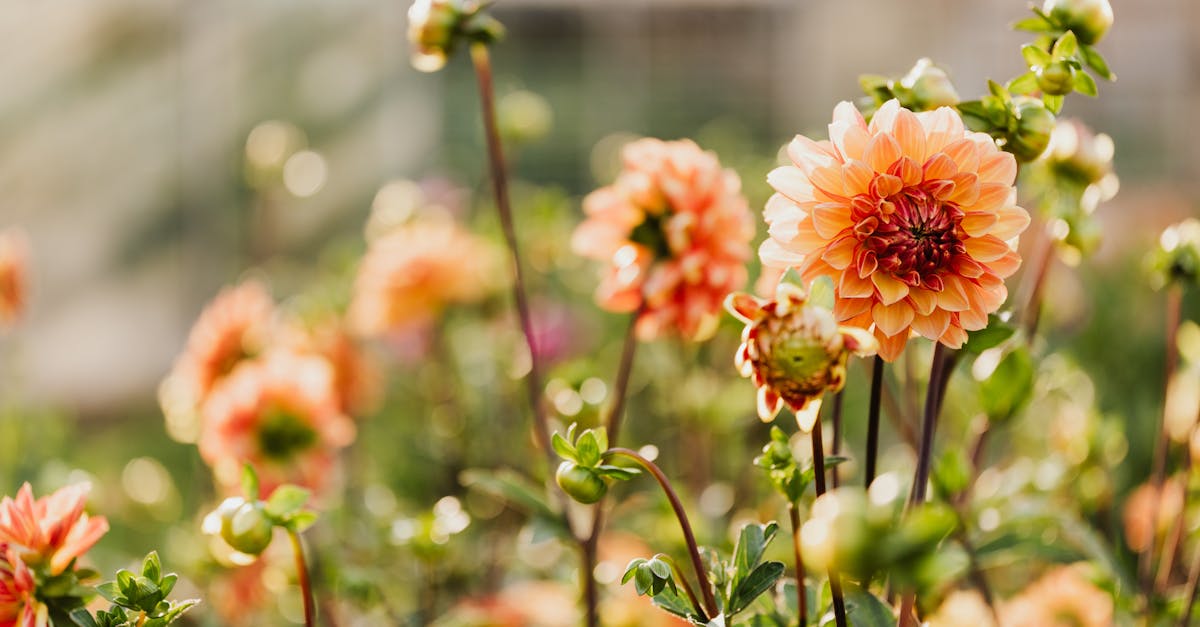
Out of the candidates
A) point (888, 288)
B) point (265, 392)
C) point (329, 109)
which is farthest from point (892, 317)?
point (329, 109)

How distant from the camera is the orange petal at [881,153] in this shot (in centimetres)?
42

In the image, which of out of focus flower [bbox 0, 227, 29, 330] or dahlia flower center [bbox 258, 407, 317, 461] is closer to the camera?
dahlia flower center [bbox 258, 407, 317, 461]

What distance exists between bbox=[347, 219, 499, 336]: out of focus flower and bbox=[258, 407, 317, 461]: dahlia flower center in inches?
9.4

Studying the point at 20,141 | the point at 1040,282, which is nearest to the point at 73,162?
the point at 20,141

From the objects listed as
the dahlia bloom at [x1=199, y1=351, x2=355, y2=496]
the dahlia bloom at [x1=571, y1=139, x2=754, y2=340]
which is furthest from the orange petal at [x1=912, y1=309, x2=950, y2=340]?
the dahlia bloom at [x1=199, y1=351, x2=355, y2=496]

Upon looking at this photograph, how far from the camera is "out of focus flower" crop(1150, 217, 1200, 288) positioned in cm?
63

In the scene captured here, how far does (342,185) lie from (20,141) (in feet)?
4.65

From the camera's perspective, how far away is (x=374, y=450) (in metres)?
1.46

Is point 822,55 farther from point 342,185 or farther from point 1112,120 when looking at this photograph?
point 342,185

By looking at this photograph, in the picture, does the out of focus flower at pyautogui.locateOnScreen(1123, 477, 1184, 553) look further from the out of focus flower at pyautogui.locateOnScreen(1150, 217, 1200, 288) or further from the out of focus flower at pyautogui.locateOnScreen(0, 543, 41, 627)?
the out of focus flower at pyautogui.locateOnScreen(0, 543, 41, 627)

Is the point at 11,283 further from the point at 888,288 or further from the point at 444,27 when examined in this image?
the point at 888,288

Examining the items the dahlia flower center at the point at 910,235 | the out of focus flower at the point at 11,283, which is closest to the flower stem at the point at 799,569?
the dahlia flower center at the point at 910,235

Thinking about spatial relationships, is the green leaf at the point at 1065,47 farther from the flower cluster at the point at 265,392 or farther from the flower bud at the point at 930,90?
the flower cluster at the point at 265,392

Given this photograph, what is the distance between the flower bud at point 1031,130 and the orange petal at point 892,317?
0.32 feet
